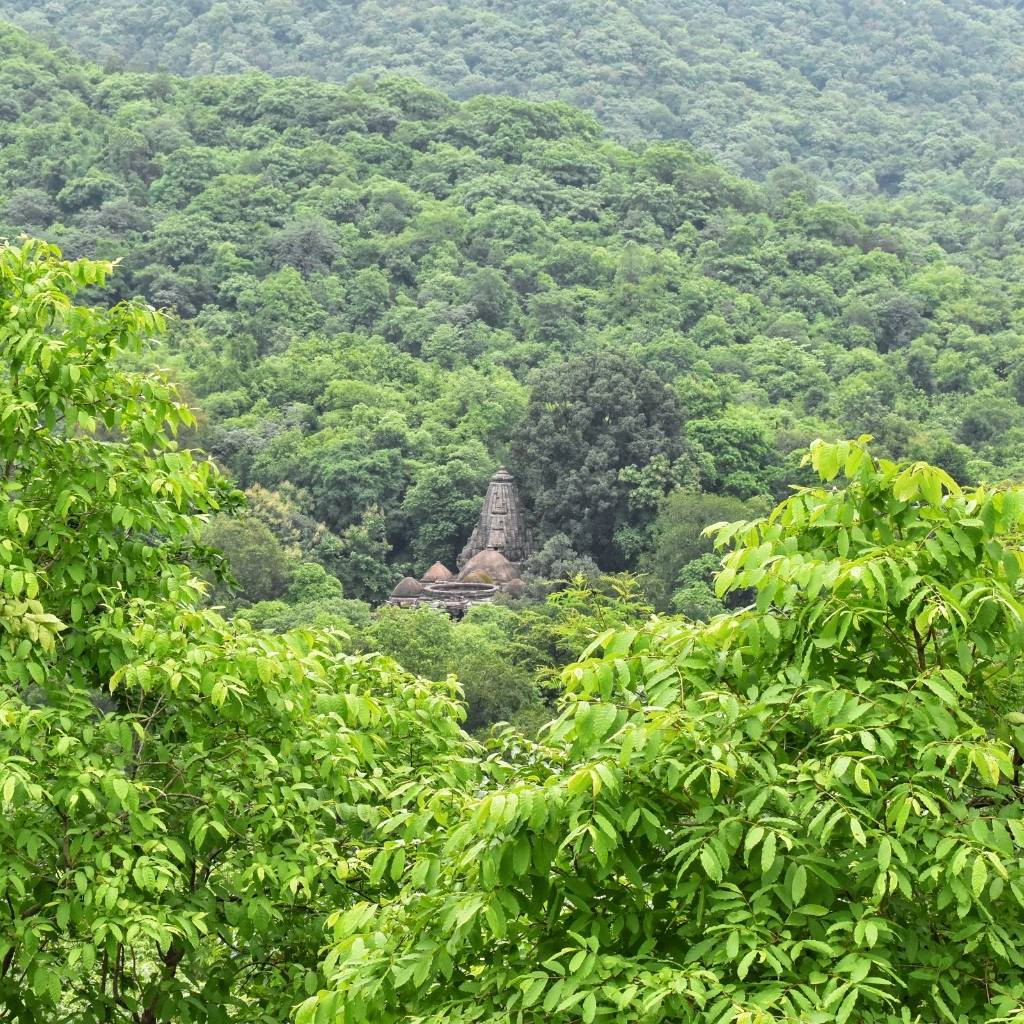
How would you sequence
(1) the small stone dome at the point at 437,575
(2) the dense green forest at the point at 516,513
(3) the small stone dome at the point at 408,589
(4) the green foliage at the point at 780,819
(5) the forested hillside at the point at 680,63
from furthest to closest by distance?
(5) the forested hillside at the point at 680,63 < (1) the small stone dome at the point at 437,575 < (3) the small stone dome at the point at 408,589 < (2) the dense green forest at the point at 516,513 < (4) the green foliage at the point at 780,819

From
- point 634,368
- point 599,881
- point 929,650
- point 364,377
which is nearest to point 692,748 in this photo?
point 599,881

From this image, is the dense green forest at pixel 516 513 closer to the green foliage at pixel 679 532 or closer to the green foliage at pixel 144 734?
the green foliage at pixel 144 734

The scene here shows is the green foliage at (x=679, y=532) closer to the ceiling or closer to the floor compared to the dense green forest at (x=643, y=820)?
closer to the floor

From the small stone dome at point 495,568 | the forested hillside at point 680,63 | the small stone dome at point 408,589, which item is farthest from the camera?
the forested hillside at point 680,63

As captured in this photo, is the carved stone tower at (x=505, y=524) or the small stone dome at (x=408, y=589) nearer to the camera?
the small stone dome at (x=408, y=589)

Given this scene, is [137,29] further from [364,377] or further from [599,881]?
[599,881]

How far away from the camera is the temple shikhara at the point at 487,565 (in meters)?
44.8

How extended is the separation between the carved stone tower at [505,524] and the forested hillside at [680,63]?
2308 inches

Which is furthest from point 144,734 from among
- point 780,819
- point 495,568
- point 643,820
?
point 495,568

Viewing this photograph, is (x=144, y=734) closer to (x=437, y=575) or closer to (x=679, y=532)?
(x=679, y=532)

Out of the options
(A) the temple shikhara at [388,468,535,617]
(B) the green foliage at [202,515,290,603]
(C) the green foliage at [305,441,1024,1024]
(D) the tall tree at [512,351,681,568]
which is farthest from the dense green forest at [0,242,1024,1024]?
(D) the tall tree at [512,351,681,568]

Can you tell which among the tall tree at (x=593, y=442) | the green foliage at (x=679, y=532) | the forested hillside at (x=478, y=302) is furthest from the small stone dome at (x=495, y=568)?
the green foliage at (x=679, y=532)

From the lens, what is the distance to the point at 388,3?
119375mm

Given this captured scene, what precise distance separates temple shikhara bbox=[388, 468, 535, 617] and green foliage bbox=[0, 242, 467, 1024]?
123 feet
